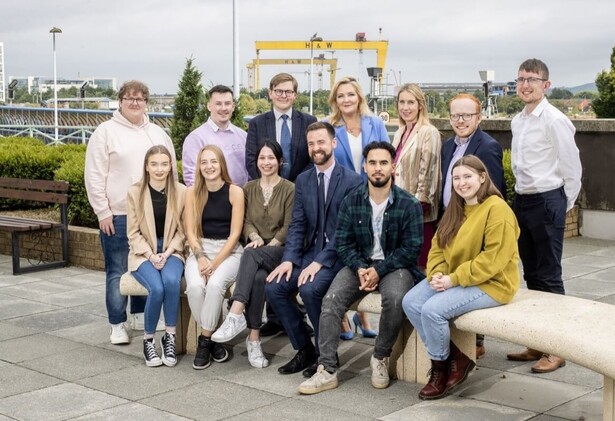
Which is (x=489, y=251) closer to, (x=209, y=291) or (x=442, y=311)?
(x=442, y=311)

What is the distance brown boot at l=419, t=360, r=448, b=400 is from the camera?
217 inches

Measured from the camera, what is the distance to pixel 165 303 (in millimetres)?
6496

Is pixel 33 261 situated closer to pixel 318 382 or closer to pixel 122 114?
pixel 122 114

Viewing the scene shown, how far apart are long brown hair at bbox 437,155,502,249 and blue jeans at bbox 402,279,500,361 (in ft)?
1.08

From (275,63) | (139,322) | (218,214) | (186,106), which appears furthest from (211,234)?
(275,63)

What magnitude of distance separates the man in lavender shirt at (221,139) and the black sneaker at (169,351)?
126cm

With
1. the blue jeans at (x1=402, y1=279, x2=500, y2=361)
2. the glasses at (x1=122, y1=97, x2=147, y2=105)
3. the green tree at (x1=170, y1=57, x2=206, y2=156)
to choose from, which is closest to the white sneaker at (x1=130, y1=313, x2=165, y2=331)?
the glasses at (x1=122, y1=97, x2=147, y2=105)

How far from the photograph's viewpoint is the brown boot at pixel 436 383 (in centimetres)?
552

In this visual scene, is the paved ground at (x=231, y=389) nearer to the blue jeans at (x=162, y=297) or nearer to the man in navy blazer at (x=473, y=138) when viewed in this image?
the blue jeans at (x=162, y=297)

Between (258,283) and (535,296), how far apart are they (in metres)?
1.84

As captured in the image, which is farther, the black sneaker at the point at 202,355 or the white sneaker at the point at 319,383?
the black sneaker at the point at 202,355

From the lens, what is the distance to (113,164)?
7.02 meters

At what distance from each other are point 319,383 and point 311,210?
1247mm

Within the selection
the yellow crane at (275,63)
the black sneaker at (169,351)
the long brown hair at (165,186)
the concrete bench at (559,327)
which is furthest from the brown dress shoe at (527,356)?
the yellow crane at (275,63)
